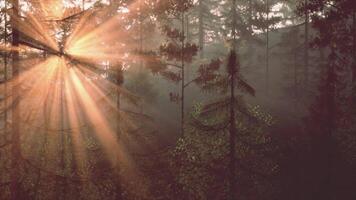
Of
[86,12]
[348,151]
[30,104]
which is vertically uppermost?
[86,12]

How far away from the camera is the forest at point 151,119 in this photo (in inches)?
361

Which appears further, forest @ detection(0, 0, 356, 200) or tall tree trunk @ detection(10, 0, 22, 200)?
forest @ detection(0, 0, 356, 200)

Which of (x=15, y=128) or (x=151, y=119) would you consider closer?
(x=15, y=128)

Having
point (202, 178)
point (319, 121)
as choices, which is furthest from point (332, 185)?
point (202, 178)

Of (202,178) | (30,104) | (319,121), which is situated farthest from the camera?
(319,121)

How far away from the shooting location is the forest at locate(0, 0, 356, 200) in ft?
30.1

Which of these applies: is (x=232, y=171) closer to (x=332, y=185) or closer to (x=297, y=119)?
(x=332, y=185)

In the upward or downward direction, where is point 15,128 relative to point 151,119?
upward

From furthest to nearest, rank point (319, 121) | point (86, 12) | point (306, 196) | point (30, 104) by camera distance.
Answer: point (306, 196) → point (319, 121) → point (30, 104) → point (86, 12)

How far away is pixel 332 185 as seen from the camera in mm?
26000

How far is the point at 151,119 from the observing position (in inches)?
534

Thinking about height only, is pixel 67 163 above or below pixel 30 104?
below

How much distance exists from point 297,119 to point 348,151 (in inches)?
433

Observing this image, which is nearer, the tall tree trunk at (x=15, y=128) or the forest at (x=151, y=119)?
the tall tree trunk at (x=15, y=128)
